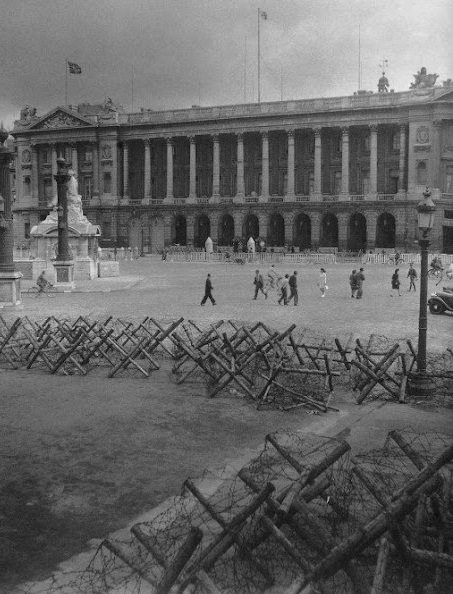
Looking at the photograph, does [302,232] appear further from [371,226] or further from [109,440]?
[109,440]

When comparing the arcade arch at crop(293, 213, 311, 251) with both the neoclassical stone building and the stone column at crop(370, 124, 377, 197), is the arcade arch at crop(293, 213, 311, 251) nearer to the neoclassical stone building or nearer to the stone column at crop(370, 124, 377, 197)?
the neoclassical stone building

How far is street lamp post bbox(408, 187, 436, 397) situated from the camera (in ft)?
43.5

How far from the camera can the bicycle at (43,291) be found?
1346 inches

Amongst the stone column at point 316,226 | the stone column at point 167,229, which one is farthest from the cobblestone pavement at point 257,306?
the stone column at point 167,229

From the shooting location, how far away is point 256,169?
3462 inches

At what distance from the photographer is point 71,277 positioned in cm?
3694

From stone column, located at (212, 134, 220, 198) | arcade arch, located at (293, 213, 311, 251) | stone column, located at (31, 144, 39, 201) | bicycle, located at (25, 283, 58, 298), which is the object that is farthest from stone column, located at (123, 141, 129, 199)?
bicycle, located at (25, 283, 58, 298)

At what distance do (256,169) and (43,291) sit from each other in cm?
5666

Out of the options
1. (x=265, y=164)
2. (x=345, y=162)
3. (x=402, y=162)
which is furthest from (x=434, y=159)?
(x=265, y=164)

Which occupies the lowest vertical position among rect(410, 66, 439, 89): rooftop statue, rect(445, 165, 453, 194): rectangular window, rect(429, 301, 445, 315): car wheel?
rect(429, 301, 445, 315): car wheel

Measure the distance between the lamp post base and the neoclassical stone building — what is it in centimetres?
6429

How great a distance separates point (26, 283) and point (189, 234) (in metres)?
49.9

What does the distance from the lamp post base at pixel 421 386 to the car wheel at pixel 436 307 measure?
1395cm

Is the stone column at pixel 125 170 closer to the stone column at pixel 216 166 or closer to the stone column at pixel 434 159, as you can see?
the stone column at pixel 216 166
